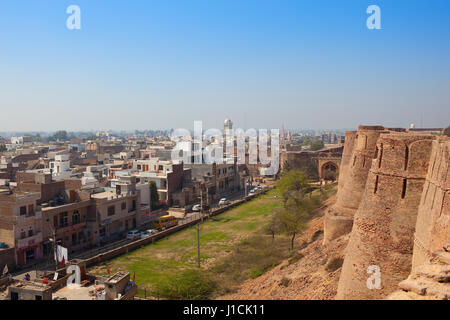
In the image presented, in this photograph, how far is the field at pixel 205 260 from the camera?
962 inches

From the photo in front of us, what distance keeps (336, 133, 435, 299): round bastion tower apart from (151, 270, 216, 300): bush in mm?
11029

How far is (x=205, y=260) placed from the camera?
102ft

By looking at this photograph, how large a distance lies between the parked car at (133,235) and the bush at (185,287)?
11071mm

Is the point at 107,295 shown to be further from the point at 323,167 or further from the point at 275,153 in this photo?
the point at 275,153

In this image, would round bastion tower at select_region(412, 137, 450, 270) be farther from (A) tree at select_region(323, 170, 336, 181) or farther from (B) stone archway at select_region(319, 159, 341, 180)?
(B) stone archway at select_region(319, 159, 341, 180)

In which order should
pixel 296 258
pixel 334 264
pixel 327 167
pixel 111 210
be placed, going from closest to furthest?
pixel 334 264, pixel 296 258, pixel 111 210, pixel 327 167

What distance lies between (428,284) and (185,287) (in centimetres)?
1786

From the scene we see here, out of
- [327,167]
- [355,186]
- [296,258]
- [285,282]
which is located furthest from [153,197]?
[327,167]

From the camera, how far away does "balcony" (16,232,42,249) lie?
28594mm

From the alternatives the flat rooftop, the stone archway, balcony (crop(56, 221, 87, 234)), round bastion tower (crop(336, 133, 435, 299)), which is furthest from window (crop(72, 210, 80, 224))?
the stone archway

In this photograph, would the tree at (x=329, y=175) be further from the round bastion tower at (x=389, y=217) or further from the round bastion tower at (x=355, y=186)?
the round bastion tower at (x=389, y=217)

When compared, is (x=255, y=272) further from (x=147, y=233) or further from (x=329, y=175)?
(x=329, y=175)

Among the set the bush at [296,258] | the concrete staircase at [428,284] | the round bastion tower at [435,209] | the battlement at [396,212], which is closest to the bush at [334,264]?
the battlement at [396,212]
